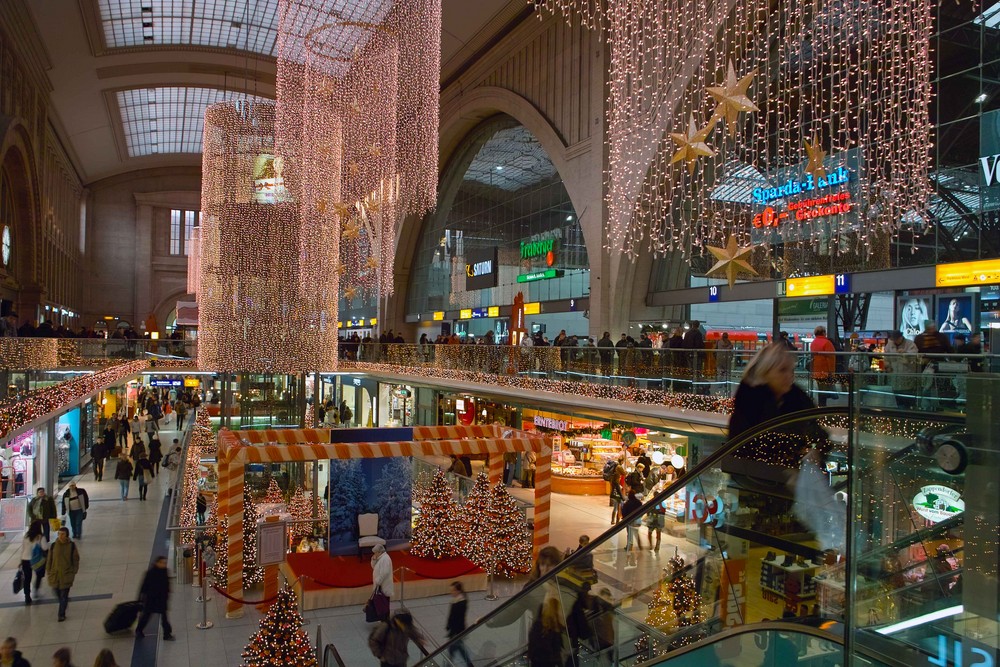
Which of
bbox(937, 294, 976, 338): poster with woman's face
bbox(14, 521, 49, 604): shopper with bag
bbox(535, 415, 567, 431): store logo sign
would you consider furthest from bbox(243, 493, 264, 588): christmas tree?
bbox(937, 294, 976, 338): poster with woman's face

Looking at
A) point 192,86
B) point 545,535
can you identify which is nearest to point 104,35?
point 192,86

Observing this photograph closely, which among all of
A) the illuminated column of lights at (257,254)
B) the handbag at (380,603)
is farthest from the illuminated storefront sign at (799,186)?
the handbag at (380,603)

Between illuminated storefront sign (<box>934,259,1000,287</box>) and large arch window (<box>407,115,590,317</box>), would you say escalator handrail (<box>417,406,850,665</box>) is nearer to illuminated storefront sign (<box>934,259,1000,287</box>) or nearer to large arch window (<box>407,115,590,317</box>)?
illuminated storefront sign (<box>934,259,1000,287</box>)

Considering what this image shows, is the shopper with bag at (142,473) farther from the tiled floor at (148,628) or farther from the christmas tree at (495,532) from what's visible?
the christmas tree at (495,532)

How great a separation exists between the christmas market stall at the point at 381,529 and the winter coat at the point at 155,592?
0.90 meters

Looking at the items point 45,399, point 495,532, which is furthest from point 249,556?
point 45,399

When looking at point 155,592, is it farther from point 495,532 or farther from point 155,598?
point 495,532

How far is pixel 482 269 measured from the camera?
98.9 feet

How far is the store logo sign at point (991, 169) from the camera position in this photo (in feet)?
41.2

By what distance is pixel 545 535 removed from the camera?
35.4ft

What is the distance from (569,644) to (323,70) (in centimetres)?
1261

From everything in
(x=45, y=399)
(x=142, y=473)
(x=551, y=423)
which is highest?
(x=45, y=399)

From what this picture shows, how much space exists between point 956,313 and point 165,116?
3896 cm

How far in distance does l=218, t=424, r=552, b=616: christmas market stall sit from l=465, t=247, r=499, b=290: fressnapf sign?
18.2 m
